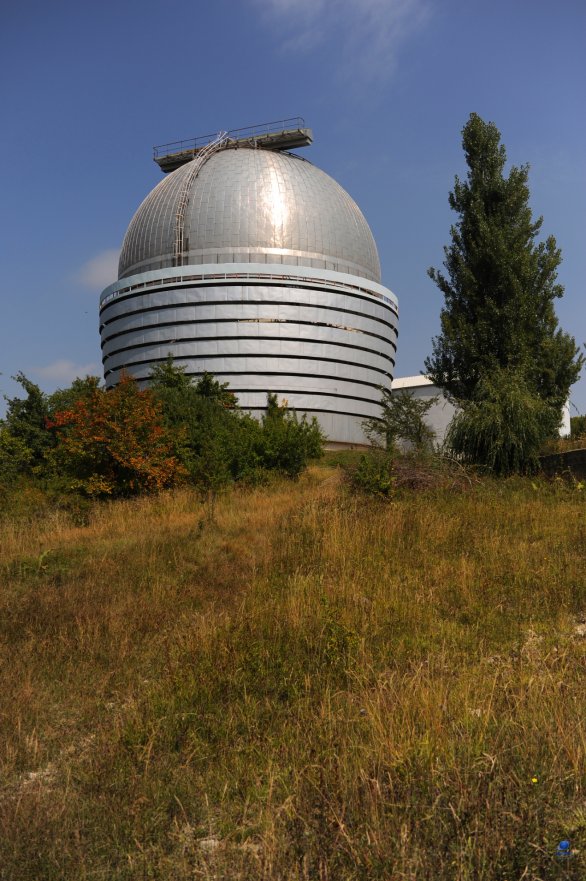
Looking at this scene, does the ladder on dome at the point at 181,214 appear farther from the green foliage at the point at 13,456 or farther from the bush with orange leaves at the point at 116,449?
the bush with orange leaves at the point at 116,449

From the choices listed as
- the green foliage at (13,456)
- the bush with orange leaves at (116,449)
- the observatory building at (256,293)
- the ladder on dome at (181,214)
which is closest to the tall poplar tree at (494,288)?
the bush with orange leaves at (116,449)

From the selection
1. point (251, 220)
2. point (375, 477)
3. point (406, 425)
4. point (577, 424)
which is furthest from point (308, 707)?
point (577, 424)

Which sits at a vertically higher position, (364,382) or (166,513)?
(364,382)

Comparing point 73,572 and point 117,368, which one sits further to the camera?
point 117,368

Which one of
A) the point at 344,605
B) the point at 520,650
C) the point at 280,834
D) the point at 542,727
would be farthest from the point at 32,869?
the point at 344,605

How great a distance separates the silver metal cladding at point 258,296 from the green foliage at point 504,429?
1011 inches

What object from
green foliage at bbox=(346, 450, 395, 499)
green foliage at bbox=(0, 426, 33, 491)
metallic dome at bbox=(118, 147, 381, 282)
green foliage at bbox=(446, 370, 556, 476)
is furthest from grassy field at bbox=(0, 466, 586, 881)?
metallic dome at bbox=(118, 147, 381, 282)

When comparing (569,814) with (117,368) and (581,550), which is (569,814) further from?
(117,368)

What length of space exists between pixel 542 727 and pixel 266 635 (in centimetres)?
369

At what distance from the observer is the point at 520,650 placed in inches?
282

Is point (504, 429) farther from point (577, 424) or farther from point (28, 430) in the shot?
point (577, 424)

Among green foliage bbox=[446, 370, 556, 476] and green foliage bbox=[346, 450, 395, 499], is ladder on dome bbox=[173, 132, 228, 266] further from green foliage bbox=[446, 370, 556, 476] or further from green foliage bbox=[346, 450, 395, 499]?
green foliage bbox=[346, 450, 395, 499]

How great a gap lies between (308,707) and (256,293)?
4272cm

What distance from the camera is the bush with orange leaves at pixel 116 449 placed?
23.3 m
